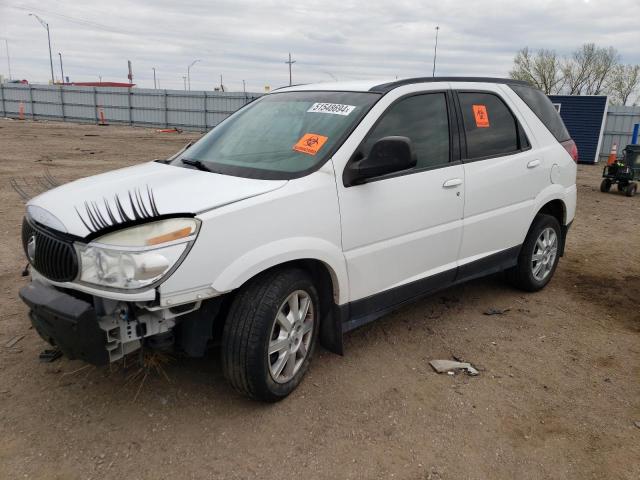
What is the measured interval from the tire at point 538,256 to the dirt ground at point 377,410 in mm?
405

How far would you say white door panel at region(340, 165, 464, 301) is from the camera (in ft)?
10.6

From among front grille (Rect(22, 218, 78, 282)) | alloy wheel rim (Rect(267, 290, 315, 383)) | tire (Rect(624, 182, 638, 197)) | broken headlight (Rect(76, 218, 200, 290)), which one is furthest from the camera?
tire (Rect(624, 182, 638, 197))

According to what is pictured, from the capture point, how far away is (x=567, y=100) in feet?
58.7

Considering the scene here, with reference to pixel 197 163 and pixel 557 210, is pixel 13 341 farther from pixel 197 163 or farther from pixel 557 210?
pixel 557 210

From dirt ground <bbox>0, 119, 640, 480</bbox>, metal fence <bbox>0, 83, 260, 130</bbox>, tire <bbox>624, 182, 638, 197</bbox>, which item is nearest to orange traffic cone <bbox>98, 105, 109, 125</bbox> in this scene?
metal fence <bbox>0, 83, 260, 130</bbox>

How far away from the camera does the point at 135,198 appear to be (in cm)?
280

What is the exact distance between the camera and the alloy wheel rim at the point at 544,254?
490cm

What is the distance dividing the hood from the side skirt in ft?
3.22

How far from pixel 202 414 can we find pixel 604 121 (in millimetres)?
18641

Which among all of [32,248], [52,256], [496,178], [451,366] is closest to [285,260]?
[52,256]

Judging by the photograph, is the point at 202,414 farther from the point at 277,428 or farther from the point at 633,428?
the point at 633,428

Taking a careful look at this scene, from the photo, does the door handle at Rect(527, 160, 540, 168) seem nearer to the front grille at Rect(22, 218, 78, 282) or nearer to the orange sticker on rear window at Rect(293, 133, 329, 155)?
the orange sticker on rear window at Rect(293, 133, 329, 155)

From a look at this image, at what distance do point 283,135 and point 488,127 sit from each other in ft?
5.71

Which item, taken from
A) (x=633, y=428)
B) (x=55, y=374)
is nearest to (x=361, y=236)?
(x=633, y=428)
